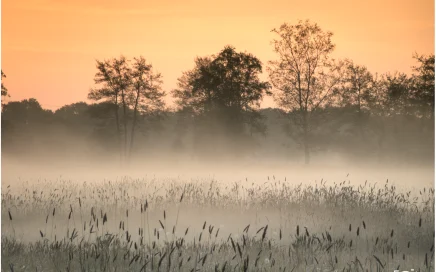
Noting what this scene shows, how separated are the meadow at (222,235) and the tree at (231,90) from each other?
2366cm

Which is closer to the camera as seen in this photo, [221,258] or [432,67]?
[221,258]

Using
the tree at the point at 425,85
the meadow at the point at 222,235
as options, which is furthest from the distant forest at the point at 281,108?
the meadow at the point at 222,235

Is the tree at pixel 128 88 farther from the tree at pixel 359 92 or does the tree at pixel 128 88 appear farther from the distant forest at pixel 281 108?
the tree at pixel 359 92

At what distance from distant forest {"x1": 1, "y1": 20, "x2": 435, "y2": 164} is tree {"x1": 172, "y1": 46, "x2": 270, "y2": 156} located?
8 centimetres

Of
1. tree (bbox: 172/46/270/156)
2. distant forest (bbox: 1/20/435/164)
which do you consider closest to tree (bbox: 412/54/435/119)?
distant forest (bbox: 1/20/435/164)

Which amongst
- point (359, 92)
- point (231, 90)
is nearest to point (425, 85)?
point (359, 92)

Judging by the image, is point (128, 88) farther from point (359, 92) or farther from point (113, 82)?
point (359, 92)

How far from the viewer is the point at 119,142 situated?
137 feet

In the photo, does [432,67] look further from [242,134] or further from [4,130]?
[4,130]

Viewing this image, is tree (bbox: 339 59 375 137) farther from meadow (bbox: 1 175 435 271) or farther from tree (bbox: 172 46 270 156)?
meadow (bbox: 1 175 435 271)

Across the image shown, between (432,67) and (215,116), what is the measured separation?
57.4ft

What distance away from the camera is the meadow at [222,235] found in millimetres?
7406

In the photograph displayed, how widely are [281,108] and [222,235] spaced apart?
27887 millimetres

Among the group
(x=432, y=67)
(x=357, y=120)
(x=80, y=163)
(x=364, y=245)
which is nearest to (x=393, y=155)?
(x=357, y=120)
